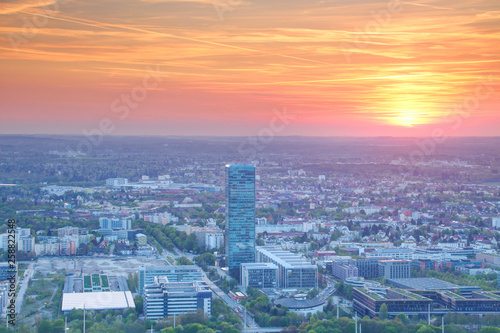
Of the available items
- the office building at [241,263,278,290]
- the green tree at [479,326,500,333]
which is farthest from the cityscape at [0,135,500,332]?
the green tree at [479,326,500,333]

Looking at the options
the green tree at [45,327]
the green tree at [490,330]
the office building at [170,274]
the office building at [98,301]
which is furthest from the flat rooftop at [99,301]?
the green tree at [490,330]

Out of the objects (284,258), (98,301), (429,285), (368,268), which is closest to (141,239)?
(284,258)

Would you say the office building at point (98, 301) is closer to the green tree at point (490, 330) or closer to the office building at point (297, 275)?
the office building at point (297, 275)

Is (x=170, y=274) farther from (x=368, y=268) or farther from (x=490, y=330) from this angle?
(x=490, y=330)

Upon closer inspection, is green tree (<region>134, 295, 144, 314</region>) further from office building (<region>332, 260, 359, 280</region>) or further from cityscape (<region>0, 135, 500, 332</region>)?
office building (<region>332, 260, 359, 280</region>)

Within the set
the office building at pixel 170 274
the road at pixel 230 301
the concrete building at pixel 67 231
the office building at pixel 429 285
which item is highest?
the concrete building at pixel 67 231

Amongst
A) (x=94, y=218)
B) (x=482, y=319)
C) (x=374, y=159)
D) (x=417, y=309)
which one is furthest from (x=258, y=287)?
(x=374, y=159)
